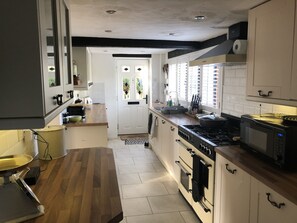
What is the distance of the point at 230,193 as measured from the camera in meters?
2.17

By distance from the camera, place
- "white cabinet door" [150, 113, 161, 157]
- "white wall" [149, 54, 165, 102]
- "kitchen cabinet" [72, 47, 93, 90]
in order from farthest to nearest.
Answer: "white wall" [149, 54, 165, 102] < "white cabinet door" [150, 113, 161, 157] < "kitchen cabinet" [72, 47, 93, 90]

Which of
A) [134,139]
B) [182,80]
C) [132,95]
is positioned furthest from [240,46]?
[132,95]

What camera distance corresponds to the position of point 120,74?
23.3ft

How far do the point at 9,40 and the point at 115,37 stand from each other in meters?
→ 3.15

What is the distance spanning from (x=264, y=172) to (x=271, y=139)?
0.26 m

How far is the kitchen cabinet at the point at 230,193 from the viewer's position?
196 cm

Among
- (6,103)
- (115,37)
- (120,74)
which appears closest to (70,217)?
(6,103)

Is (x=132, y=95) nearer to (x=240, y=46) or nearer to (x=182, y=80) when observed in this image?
(x=182, y=80)

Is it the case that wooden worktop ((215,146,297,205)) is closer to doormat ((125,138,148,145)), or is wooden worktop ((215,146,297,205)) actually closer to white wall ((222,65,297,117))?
white wall ((222,65,297,117))

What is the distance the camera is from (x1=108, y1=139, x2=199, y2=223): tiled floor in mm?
2986

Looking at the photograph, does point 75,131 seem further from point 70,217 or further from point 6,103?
point 6,103

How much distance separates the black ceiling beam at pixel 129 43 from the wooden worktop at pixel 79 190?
7.11 feet

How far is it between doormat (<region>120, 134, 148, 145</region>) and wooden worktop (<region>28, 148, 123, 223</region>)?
13.6 feet

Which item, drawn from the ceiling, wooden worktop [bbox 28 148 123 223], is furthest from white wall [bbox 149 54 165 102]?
wooden worktop [bbox 28 148 123 223]
